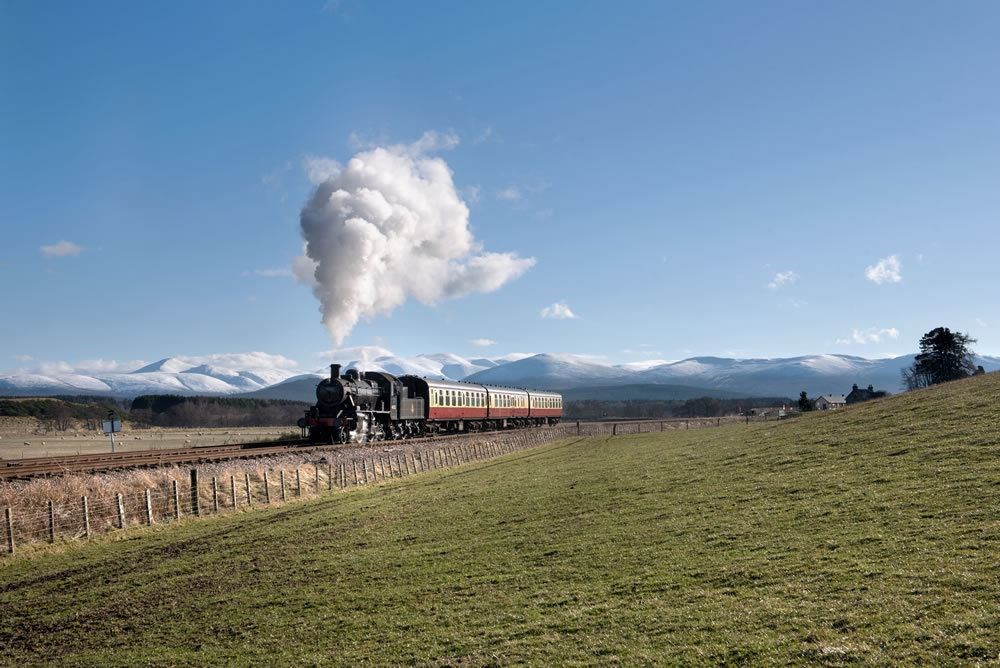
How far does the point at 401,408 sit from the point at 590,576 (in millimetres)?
42236

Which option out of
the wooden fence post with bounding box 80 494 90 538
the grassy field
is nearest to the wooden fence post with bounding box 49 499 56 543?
the wooden fence post with bounding box 80 494 90 538

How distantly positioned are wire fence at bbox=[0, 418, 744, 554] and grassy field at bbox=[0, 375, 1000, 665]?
1.69m

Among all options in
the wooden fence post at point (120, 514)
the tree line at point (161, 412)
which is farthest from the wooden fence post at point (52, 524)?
the tree line at point (161, 412)

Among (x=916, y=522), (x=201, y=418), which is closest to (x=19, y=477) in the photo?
(x=916, y=522)

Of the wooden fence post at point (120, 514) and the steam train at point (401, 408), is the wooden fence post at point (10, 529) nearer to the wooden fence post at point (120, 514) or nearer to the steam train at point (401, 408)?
the wooden fence post at point (120, 514)

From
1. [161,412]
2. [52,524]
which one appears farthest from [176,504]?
[161,412]

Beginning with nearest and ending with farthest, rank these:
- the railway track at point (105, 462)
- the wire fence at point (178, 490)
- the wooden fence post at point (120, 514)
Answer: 1. the wire fence at point (178, 490)
2. the wooden fence post at point (120, 514)
3. the railway track at point (105, 462)

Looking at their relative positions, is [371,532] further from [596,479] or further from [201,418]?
[201,418]

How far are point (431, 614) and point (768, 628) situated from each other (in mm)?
6241

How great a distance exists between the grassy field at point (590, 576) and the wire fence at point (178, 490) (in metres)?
1.69

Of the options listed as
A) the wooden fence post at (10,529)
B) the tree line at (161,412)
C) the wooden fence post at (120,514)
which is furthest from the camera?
the tree line at (161,412)

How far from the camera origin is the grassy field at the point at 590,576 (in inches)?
412

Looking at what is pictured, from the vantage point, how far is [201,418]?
166 m

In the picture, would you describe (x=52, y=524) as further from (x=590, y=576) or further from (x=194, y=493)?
(x=590, y=576)
